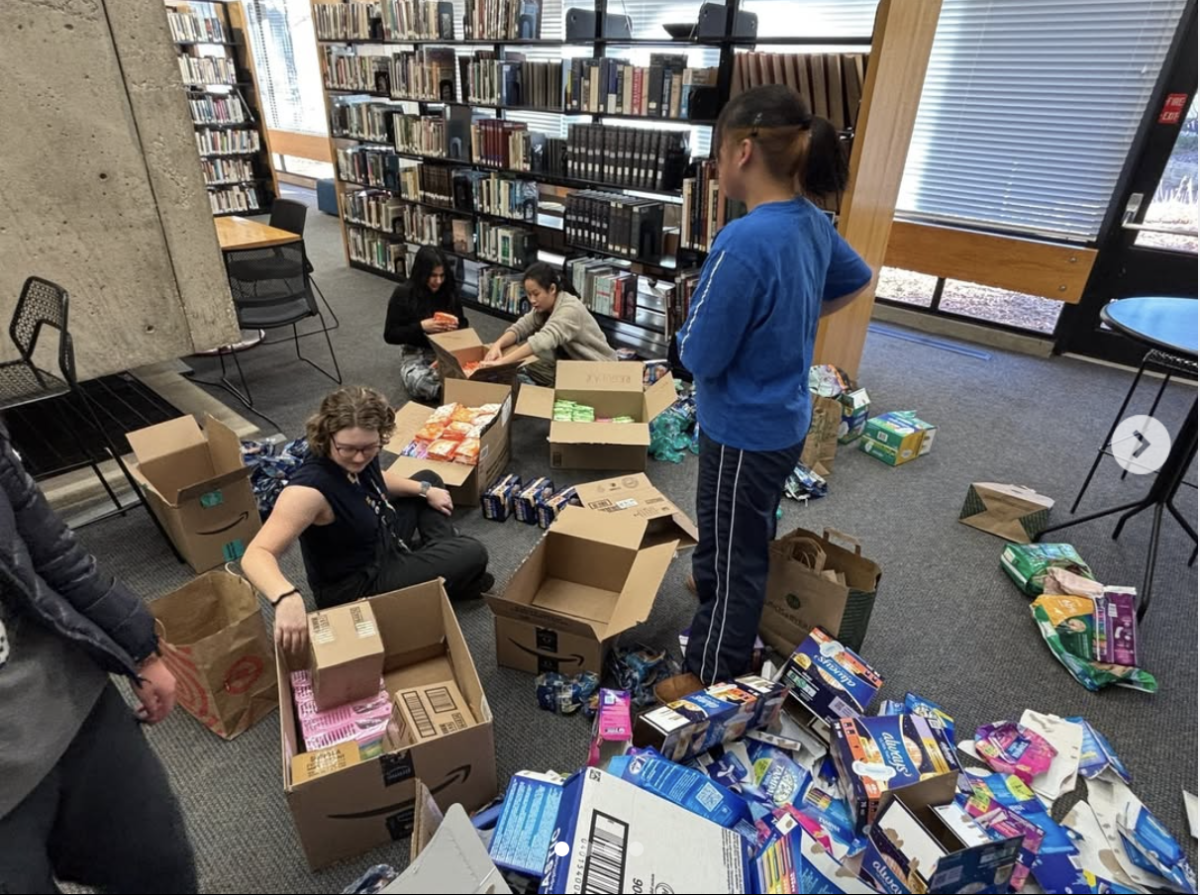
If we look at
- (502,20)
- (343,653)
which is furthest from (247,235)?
(343,653)

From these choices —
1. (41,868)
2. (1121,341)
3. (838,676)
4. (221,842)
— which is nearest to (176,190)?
(221,842)

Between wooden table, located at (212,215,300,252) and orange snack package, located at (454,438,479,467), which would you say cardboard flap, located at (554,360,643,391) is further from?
wooden table, located at (212,215,300,252)

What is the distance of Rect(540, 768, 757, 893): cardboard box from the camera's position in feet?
3.44

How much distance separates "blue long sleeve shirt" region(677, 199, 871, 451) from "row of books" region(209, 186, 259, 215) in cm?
787

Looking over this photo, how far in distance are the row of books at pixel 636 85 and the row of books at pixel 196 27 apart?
5.46 m

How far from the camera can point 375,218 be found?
5730mm

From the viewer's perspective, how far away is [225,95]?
732 centimetres

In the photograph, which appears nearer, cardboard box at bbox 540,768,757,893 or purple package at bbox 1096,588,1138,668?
cardboard box at bbox 540,768,757,893

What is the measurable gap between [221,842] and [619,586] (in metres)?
1.25

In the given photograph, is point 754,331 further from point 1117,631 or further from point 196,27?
point 196,27

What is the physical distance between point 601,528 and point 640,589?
263 millimetres

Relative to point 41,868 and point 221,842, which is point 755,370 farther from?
point 221,842

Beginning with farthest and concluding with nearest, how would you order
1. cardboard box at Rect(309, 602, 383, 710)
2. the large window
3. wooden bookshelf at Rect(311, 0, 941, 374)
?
the large window
wooden bookshelf at Rect(311, 0, 941, 374)
cardboard box at Rect(309, 602, 383, 710)

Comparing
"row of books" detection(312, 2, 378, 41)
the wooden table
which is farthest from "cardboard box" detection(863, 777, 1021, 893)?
"row of books" detection(312, 2, 378, 41)
